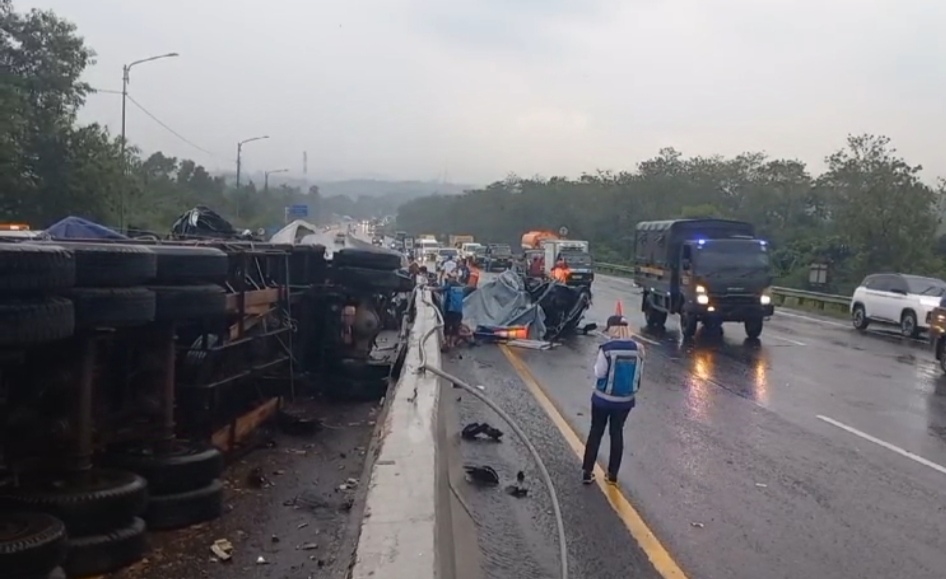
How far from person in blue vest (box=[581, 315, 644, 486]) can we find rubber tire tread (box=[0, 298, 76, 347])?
189 inches

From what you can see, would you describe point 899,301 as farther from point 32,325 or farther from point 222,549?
point 32,325

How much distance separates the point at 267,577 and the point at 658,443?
5843mm

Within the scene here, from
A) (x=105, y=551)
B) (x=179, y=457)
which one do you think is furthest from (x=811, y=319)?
(x=105, y=551)

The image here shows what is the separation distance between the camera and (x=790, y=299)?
147 feet

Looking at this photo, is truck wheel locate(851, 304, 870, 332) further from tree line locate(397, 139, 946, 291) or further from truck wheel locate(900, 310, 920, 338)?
tree line locate(397, 139, 946, 291)

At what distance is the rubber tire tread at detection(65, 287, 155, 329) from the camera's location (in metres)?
6.30

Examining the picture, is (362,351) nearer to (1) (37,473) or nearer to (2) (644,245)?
(1) (37,473)

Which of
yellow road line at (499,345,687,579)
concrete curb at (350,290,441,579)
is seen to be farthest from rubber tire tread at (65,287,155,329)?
yellow road line at (499,345,687,579)

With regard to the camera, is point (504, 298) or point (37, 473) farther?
point (504, 298)

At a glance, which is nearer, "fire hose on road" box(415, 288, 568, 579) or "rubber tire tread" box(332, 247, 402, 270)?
"fire hose on road" box(415, 288, 568, 579)

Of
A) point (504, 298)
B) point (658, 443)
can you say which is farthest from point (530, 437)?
point (504, 298)

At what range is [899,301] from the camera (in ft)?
94.8

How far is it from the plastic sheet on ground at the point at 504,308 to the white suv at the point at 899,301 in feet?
34.7

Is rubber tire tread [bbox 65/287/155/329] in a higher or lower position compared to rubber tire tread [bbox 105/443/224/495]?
higher
